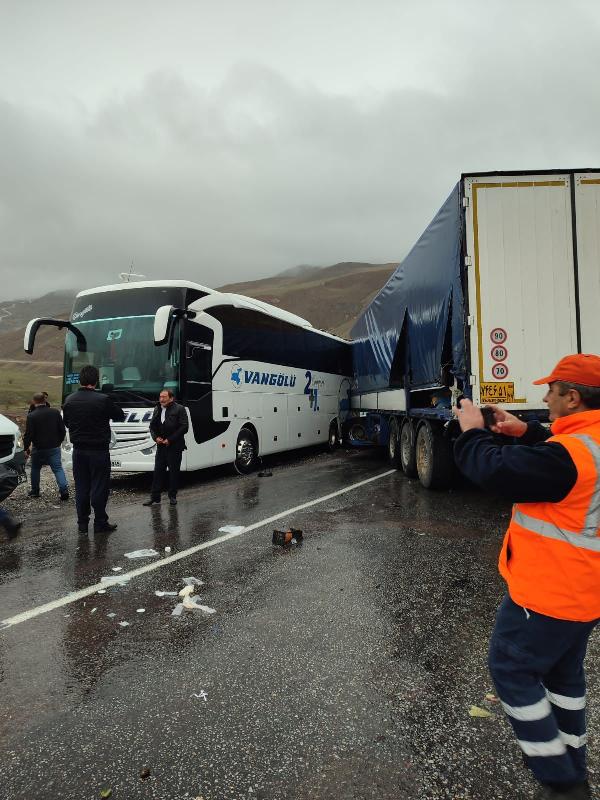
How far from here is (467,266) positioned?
7.11 m

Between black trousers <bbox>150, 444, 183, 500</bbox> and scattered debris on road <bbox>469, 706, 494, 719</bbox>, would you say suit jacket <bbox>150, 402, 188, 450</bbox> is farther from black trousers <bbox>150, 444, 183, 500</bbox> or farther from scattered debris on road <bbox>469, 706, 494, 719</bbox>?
scattered debris on road <bbox>469, 706, 494, 719</bbox>

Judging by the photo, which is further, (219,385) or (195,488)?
(219,385)

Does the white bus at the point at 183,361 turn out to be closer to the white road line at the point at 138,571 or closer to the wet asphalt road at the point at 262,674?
the white road line at the point at 138,571

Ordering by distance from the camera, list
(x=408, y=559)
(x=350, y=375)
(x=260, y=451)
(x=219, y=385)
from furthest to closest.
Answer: (x=350, y=375) < (x=260, y=451) < (x=219, y=385) < (x=408, y=559)

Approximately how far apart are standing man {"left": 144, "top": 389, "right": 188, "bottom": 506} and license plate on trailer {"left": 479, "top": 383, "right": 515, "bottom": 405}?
4484 mm

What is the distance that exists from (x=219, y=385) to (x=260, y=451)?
2.36 meters

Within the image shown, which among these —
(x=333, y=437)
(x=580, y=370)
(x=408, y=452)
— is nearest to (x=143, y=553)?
(x=580, y=370)

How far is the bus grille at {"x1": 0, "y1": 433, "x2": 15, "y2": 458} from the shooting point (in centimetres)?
709

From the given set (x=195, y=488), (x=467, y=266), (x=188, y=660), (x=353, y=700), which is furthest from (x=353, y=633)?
(x=195, y=488)

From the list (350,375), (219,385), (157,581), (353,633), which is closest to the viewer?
(353,633)

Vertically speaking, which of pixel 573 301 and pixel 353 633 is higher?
pixel 573 301

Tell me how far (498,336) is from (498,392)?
711 millimetres

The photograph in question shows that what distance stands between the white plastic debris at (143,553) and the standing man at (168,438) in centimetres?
259

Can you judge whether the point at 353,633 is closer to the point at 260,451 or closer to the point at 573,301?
the point at 573,301
